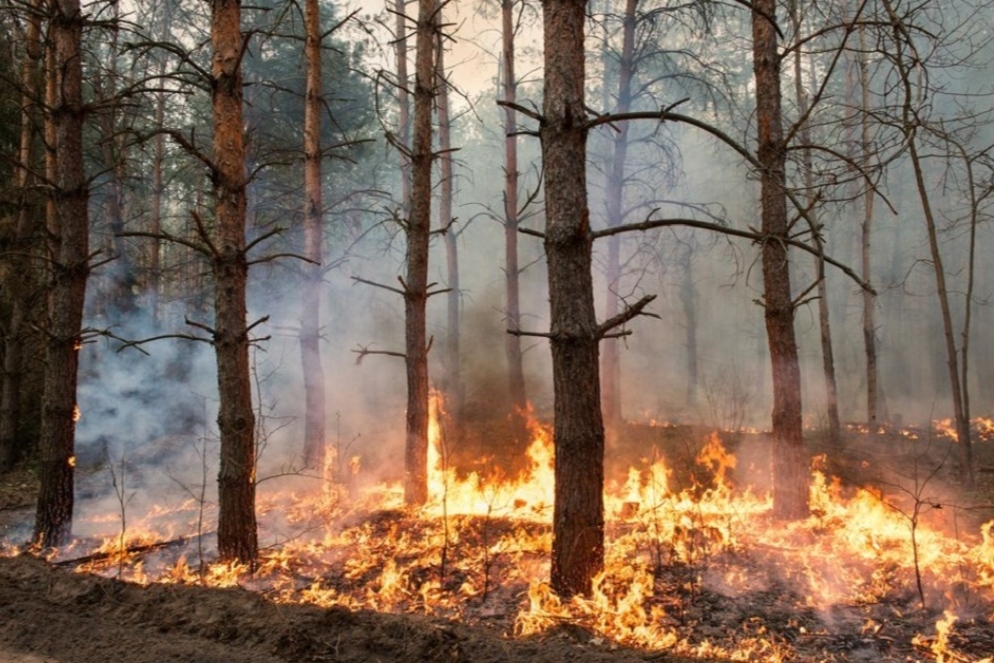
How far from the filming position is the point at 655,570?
6.59m

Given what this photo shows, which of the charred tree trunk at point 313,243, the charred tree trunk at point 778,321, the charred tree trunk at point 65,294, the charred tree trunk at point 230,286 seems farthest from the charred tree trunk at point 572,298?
the charred tree trunk at point 313,243

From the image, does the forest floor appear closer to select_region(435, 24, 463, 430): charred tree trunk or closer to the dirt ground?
the dirt ground

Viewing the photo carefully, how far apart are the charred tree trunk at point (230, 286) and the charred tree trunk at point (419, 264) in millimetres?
3372

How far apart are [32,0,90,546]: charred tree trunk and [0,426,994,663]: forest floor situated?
2.86 m

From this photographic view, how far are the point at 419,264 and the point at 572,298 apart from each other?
5162mm

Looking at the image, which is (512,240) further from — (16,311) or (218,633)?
(218,633)

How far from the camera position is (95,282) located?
22672mm

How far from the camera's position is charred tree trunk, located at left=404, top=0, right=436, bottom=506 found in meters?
10.1

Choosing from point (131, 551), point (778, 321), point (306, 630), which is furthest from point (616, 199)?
point (306, 630)

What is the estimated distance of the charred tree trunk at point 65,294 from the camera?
27.6 feet

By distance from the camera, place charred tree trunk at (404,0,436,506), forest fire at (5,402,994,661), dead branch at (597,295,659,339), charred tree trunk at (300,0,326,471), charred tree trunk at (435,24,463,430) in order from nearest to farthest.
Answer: dead branch at (597,295,659,339) < forest fire at (5,402,994,661) < charred tree trunk at (404,0,436,506) < charred tree trunk at (300,0,326,471) < charred tree trunk at (435,24,463,430)

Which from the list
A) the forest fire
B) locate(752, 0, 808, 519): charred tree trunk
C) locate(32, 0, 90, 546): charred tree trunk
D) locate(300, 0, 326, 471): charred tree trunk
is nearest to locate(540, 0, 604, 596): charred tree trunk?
the forest fire

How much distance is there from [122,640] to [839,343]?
38.5m

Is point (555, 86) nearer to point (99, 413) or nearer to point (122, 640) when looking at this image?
point (122, 640)
